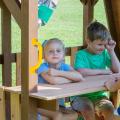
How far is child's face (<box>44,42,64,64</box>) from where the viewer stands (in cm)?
398

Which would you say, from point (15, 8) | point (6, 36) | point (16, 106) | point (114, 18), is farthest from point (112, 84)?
point (114, 18)

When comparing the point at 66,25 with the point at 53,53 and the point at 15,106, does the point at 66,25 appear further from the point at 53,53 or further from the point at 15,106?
the point at 15,106

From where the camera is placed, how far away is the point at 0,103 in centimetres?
400

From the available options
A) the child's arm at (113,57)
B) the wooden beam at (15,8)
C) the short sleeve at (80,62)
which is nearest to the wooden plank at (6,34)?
the short sleeve at (80,62)

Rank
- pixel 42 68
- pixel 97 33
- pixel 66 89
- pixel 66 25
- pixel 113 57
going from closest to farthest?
pixel 66 89 → pixel 42 68 → pixel 97 33 → pixel 113 57 → pixel 66 25

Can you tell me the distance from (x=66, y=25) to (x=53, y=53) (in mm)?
11204

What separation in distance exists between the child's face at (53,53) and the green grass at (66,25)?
26.1 feet

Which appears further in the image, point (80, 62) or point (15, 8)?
point (80, 62)

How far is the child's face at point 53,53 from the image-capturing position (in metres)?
3.98

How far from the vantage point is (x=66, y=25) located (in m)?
15.1

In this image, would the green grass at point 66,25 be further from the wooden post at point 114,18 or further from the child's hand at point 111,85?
the child's hand at point 111,85

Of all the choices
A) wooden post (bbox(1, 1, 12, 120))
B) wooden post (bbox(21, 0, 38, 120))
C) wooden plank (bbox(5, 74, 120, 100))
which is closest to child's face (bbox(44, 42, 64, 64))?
wooden plank (bbox(5, 74, 120, 100))

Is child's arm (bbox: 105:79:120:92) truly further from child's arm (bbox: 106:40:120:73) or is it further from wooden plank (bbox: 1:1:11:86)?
wooden plank (bbox: 1:1:11:86)

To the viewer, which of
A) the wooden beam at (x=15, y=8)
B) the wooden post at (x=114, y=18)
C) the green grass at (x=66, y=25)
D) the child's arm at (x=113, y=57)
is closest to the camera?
the wooden beam at (x=15, y=8)
